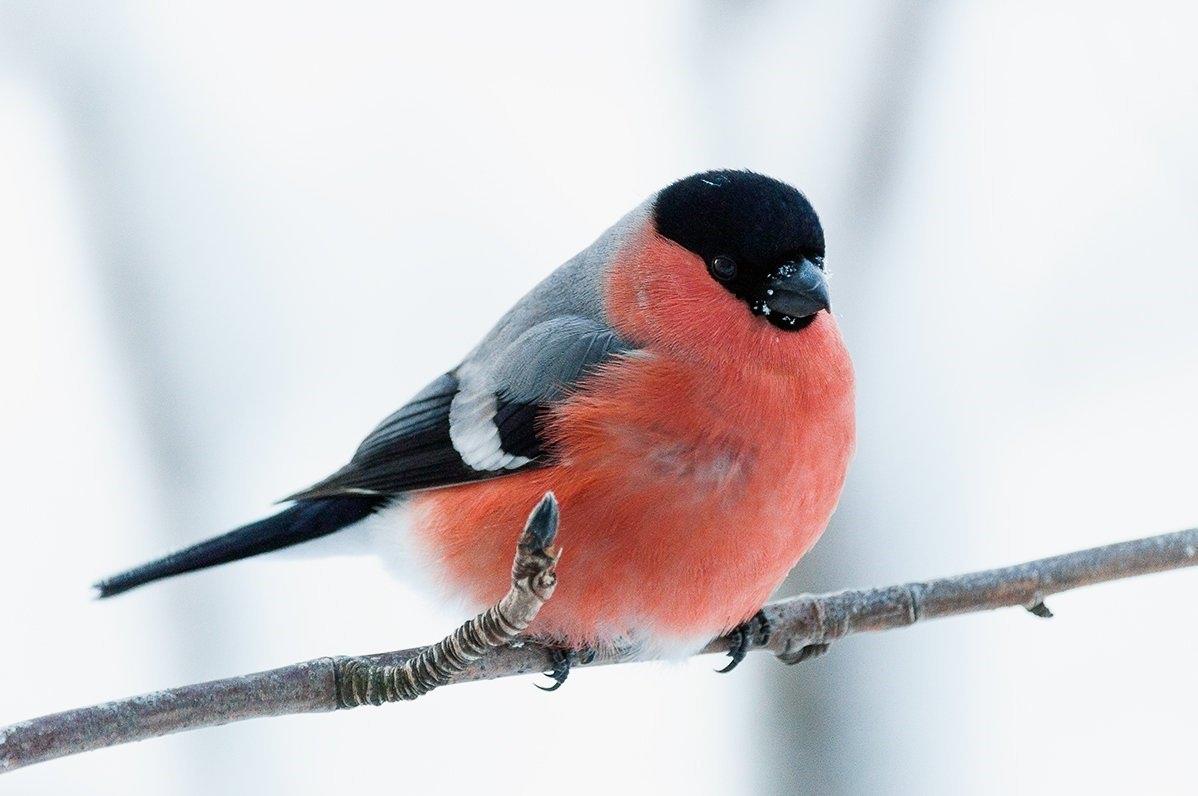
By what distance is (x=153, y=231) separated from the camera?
15.3 feet

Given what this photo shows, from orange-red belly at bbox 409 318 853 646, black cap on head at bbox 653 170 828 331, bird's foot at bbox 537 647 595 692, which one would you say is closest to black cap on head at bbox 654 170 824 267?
black cap on head at bbox 653 170 828 331

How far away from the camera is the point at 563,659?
2.69 metres

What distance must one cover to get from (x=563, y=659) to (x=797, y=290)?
3.07ft

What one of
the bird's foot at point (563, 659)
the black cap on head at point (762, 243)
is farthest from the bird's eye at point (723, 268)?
the bird's foot at point (563, 659)

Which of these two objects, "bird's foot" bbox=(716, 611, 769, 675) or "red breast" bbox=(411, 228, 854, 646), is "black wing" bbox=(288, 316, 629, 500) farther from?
"bird's foot" bbox=(716, 611, 769, 675)

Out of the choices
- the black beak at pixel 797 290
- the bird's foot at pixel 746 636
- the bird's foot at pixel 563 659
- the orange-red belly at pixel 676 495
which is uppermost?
the black beak at pixel 797 290

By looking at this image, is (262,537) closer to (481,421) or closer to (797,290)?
(481,421)

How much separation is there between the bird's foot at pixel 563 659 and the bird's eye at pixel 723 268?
868mm

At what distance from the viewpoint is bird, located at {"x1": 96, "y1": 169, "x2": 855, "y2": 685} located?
252 centimetres

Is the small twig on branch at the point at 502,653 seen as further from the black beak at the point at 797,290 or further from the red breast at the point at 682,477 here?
the black beak at the point at 797,290

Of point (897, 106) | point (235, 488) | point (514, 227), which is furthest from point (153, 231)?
point (897, 106)

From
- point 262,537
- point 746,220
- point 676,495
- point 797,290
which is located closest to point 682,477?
point 676,495

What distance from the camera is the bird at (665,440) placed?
252cm

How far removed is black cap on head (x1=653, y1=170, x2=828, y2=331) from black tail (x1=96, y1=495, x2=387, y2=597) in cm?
110
